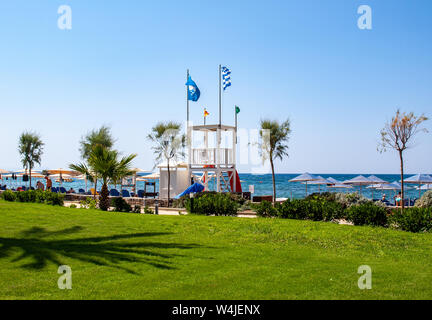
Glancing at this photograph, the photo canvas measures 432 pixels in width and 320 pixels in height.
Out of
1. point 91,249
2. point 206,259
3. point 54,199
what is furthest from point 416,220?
point 54,199

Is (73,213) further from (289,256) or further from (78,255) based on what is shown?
(289,256)

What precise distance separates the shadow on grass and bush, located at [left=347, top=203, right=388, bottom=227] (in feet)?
24.9

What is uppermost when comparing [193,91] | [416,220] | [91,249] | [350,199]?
[193,91]

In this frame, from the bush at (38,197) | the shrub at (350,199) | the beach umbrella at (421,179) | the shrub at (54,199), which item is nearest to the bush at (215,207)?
the shrub at (350,199)

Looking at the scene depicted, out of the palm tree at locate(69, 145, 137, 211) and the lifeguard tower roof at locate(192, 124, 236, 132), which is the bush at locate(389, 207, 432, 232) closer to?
the palm tree at locate(69, 145, 137, 211)

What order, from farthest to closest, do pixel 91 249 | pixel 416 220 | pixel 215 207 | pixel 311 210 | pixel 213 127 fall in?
pixel 213 127, pixel 215 207, pixel 311 210, pixel 416 220, pixel 91 249

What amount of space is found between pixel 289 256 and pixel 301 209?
7524mm

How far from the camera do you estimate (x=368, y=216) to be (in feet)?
52.9

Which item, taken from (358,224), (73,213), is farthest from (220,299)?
(73,213)

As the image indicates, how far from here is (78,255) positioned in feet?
32.2

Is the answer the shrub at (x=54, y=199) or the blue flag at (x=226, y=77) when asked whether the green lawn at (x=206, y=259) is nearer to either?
the shrub at (x=54, y=199)

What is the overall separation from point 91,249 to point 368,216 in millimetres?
10276

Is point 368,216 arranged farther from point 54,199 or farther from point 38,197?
point 38,197
